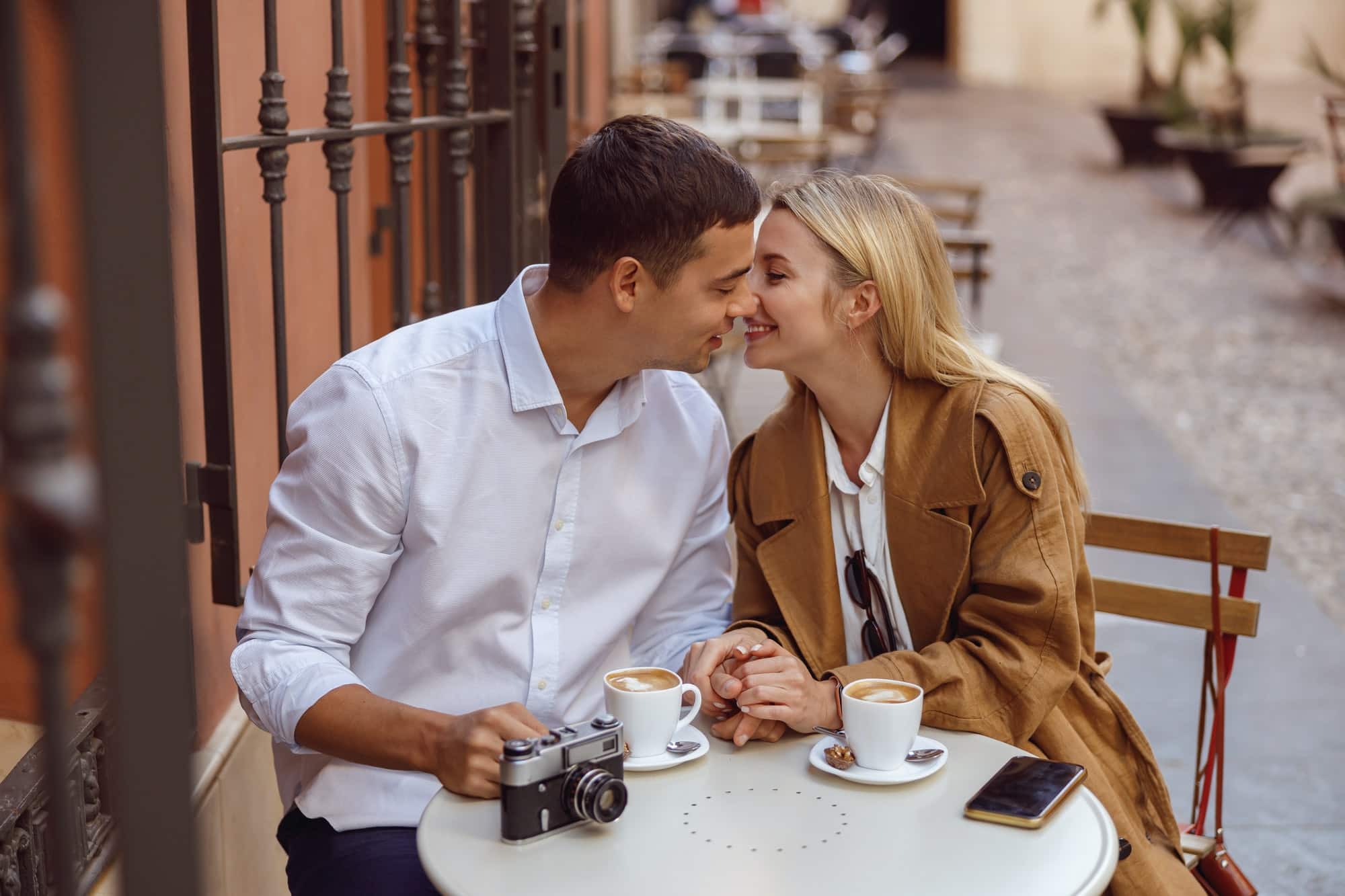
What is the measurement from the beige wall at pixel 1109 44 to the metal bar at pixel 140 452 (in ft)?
91.8

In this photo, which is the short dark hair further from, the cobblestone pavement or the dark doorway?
the dark doorway

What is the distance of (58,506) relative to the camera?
0.66 metres

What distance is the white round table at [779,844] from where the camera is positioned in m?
1.49

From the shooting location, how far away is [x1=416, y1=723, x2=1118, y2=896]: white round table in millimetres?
1489

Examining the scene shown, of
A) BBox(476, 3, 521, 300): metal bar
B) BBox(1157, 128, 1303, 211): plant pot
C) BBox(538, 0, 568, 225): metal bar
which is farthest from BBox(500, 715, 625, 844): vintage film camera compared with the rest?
BBox(1157, 128, 1303, 211): plant pot

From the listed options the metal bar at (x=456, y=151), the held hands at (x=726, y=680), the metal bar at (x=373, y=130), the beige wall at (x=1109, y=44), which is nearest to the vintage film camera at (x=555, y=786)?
the held hands at (x=726, y=680)

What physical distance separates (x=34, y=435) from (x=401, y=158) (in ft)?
6.98

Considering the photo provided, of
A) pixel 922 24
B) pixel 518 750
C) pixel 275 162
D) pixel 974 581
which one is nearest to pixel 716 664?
pixel 974 581

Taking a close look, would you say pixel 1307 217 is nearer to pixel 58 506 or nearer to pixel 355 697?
pixel 355 697

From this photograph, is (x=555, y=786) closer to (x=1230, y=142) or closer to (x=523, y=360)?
(x=523, y=360)

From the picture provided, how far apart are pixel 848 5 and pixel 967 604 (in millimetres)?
31526

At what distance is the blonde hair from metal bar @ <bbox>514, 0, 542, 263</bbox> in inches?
46.0

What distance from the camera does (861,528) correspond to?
2.23 meters

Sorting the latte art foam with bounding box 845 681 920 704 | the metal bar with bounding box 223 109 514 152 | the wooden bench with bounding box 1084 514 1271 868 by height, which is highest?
the metal bar with bounding box 223 109 514 152
